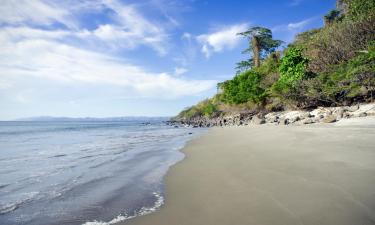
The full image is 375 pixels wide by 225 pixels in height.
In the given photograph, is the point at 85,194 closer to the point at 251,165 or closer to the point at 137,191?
the point at 137,191

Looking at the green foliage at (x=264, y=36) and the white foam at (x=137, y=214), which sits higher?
the green foliage at (x=264, y=36)

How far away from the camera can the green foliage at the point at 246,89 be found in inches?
1720

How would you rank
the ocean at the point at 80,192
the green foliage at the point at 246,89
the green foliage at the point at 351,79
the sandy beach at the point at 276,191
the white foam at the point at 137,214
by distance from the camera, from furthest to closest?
the green foliage at the point at 246,89
the green foliage at the point at 351,79
the ocean at the point at 80,192
the white foam at the point at 137,214
the sandy beach at the point at 276,191

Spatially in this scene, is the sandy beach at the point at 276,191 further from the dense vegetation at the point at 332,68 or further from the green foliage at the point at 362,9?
the green foliage at the point at 362,9

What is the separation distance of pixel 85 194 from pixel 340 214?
518 centimetres

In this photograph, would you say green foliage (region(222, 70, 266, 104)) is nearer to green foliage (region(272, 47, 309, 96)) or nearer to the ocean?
green foliage (region(272, 47, 309, 96))

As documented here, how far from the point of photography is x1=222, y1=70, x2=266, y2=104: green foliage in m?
43.7

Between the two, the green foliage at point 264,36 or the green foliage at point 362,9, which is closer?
the green foliage at point 362,9

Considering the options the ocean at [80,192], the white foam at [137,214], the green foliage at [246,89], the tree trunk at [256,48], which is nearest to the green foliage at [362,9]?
the green foliage at [246,89]

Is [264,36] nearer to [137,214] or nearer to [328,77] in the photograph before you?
[328,77]

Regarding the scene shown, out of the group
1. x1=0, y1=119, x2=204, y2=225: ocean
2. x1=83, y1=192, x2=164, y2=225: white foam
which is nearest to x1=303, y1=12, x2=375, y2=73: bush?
x1=0, y1=119, x2=204, y2=225: ocean

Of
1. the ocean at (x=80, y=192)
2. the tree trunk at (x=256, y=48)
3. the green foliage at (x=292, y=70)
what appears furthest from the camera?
the tree trunk at (x=256, y=48)

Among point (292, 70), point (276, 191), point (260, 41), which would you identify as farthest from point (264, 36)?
point (276, 191)

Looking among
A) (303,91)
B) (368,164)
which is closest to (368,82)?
(303,91)
